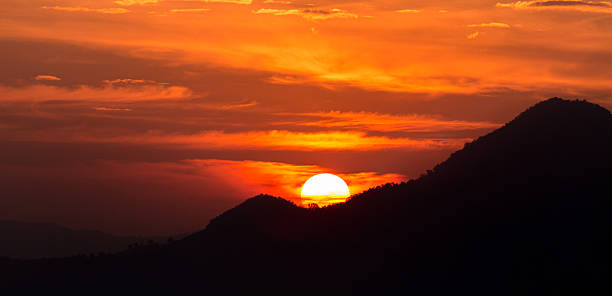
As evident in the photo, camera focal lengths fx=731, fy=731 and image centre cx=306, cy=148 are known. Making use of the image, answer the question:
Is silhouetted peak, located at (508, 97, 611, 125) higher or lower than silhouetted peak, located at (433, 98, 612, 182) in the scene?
higher

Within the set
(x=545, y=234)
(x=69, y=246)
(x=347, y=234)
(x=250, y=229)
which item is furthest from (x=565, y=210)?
(x=69, y=246)

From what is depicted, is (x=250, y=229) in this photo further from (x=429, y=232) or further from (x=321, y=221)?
(x=429, y=232)

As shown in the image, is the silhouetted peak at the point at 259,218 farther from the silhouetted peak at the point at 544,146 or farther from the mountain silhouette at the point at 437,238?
the silhouetted peak at the point at 544,146

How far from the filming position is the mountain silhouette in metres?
51.8

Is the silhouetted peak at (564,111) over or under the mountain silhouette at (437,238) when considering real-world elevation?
over

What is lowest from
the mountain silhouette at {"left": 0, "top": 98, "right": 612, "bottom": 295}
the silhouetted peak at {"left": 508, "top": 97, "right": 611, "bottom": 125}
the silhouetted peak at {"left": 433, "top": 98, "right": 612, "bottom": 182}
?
the mountain silhouette at {"left": 0, "top": 98, "right": 612, "bottom": 295}

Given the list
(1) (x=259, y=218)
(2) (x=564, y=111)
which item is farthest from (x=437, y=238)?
(2) (x=564, y=111)

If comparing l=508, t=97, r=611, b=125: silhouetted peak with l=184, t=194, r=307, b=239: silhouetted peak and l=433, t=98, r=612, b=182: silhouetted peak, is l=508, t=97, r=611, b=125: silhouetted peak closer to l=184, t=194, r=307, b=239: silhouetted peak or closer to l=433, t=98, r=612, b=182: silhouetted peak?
l=433, t=98, r=612, b=182: silhouetted peak

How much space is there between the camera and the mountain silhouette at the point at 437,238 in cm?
5175

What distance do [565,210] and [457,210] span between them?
8241mm

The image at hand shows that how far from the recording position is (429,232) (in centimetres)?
5731

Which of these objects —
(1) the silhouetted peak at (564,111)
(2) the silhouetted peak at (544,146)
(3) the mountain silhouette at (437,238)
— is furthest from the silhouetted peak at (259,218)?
(1) the silhouetted peak at (564,111)

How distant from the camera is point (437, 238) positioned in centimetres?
5631

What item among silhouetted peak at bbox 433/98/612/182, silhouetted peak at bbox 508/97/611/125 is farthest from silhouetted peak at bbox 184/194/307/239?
silhouetted peak at bbox 508/97/611/125
